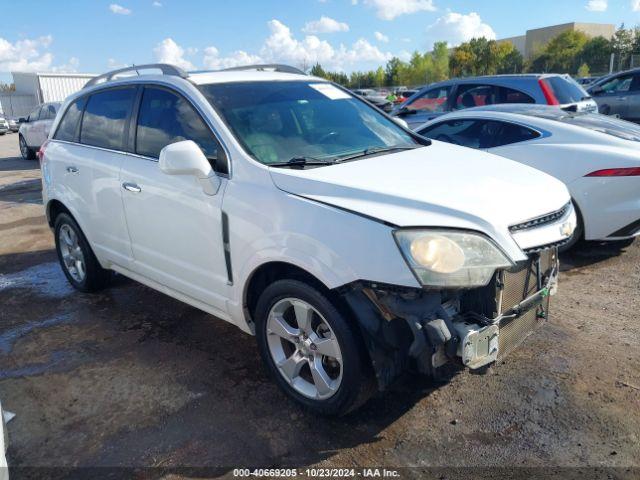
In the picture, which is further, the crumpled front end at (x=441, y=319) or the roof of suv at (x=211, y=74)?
the roof of suv at (x=211, y=74)

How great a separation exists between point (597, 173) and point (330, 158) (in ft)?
9.92

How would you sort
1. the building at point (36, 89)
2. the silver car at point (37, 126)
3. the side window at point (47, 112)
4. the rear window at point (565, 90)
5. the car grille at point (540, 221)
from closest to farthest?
the car grille at point (540, 221), the rear window at point (565, 90), the silver car at point (37, 126), the side window at point (47, 112), the building at point (36, 89)

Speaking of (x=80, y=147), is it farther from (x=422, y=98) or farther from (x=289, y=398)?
(x=422, y=98)

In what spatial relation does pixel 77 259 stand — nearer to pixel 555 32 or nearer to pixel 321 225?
pixel 321 225

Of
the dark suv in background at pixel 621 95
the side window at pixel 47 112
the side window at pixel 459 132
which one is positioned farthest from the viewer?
the side window at pixel 47 112

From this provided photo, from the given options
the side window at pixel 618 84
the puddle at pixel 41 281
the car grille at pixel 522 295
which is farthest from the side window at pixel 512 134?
the side window at pixel 618 84

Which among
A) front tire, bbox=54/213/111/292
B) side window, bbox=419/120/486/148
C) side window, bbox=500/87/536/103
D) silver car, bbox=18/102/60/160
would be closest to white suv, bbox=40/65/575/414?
front tire, bbox=54/213/111/292

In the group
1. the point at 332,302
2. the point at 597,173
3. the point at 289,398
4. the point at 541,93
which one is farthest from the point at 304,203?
the point at 541,93

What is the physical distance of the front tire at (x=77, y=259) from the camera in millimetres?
4809

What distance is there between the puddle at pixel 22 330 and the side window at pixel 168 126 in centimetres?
170

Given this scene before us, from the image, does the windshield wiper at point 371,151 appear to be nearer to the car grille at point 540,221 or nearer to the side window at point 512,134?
the car grille at point 540,221

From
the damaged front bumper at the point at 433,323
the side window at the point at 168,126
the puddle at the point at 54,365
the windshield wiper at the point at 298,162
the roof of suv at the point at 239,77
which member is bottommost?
the puddle at the point at 54,365

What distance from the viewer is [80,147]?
4.59 metres

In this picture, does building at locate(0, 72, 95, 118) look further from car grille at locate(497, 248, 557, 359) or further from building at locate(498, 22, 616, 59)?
building at locate(498, 22, 616, 59)
